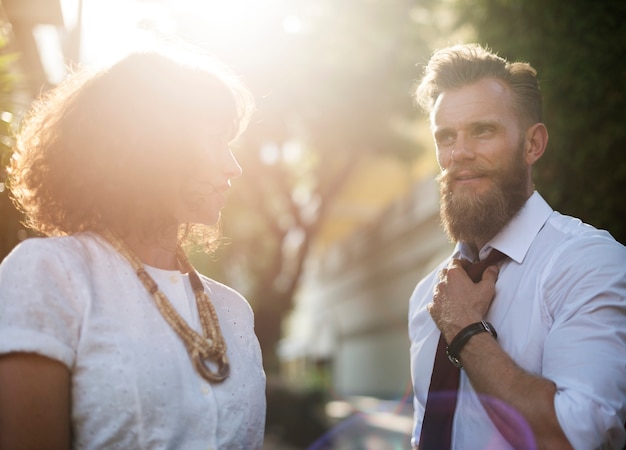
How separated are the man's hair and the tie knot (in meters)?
0.56

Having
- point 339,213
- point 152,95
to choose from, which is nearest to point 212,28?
point 152,95

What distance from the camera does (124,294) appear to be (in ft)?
6.40

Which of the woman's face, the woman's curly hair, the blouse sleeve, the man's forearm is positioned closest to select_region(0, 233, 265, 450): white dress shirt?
the blouse sleeve

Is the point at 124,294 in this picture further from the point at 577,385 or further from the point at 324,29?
the point at 324,29

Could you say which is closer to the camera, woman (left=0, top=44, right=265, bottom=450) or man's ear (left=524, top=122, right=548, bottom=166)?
woman (left=0, top=44, right=265, bottom=450)

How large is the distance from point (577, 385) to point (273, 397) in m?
15.6

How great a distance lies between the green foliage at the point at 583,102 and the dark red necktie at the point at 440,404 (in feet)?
11.3

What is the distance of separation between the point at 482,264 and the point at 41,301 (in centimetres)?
162

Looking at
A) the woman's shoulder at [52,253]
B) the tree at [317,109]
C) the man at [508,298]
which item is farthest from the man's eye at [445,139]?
the tree at [317,109]

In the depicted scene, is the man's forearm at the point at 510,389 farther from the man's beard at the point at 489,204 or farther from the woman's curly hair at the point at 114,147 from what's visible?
the woman's curly hair at the point at 114,147

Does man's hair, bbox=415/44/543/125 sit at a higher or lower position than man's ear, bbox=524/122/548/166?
higher

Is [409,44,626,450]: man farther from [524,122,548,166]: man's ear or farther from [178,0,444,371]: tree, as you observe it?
[178,0,444,371]: tree

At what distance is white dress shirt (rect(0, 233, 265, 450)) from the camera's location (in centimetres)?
174

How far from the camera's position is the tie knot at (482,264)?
2674 mm
